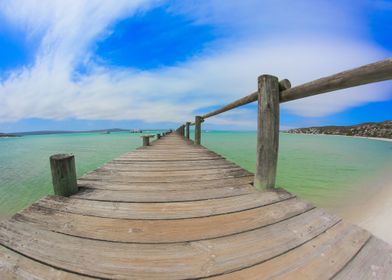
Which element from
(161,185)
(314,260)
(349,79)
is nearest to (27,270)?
(161,185)

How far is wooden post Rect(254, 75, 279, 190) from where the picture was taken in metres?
1.84

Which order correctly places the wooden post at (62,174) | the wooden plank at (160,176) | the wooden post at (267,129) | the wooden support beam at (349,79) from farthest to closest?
1. the wooden plank at (160,176)
2. the wooden post at (267,129)
3. the wooden post at (62,174)
4. the wooden support beam at (349,79)

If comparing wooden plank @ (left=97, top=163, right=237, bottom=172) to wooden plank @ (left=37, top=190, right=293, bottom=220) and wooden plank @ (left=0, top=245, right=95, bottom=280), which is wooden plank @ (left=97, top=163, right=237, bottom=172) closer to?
wooden plank @ (left=37, top=190, right=293, bottom=220)

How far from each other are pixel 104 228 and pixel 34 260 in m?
0.38

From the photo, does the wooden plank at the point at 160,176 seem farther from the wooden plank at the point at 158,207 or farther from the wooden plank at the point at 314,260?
the wooden plank at the point at 314,260

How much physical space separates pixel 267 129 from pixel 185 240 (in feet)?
4.54

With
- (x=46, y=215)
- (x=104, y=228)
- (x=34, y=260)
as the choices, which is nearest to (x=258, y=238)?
(x=104, y=228)

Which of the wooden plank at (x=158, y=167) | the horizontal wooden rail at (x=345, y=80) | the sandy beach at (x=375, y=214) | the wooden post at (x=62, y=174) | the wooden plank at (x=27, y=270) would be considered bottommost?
the sandy beach at (x=375, y=214)

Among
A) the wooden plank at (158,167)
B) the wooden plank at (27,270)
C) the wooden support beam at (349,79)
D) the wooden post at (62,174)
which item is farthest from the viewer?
the wooden plank at (158,167)

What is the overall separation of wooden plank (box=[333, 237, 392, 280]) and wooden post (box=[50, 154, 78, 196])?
7.33ft

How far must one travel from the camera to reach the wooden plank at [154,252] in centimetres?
90

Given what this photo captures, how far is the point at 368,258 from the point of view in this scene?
0.98 metres

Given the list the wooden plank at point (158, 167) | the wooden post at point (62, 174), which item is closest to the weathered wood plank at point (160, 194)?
the wooden post at point (62, 174)

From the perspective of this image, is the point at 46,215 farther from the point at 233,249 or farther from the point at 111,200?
the point at 233,249
